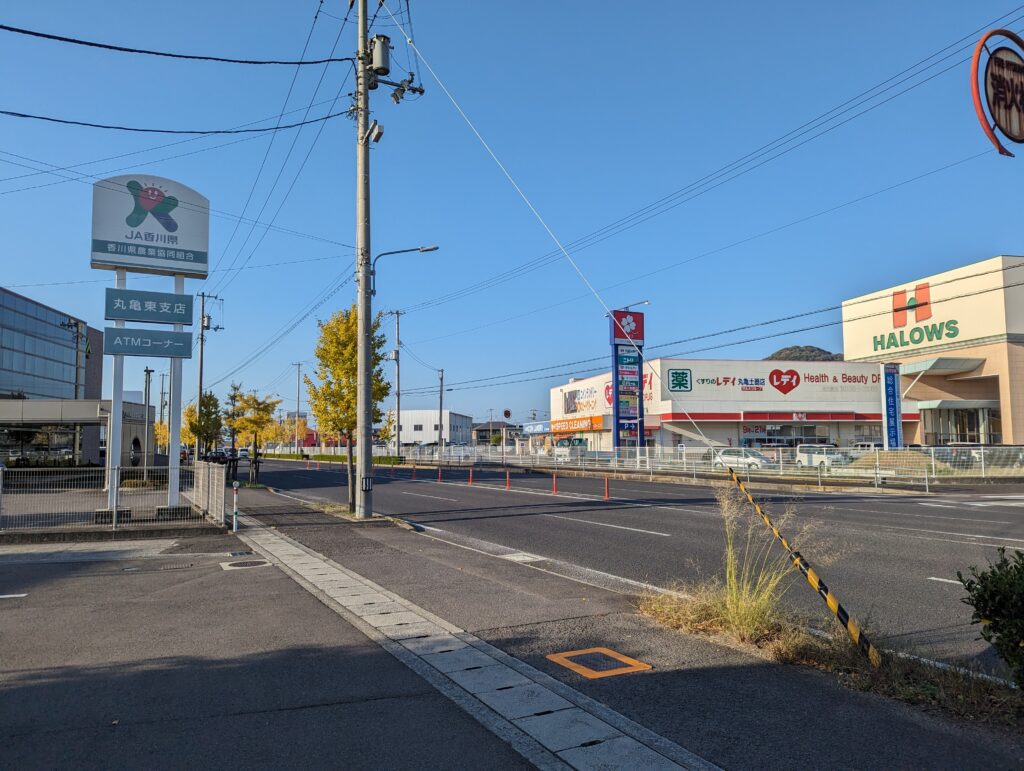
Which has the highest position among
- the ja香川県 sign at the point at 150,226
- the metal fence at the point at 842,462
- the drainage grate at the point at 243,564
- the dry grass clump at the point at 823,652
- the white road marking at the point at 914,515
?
the ja香川県 sign at the point at 150,226

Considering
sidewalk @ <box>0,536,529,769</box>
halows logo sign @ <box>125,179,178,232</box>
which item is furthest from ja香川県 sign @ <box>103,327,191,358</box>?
sidewalk @ <box>0,536,529,769</box>

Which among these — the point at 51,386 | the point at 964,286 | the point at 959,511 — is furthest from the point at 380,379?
the point at 51,386

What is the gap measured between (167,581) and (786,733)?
333 inches

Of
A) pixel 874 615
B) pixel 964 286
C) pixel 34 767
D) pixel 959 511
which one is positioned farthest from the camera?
pixel 964 286

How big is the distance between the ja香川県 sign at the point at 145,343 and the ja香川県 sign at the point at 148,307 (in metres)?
0.34

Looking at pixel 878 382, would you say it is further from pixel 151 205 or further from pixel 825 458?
pixel 151 205

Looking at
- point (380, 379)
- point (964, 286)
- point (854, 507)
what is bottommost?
point (854, 507)

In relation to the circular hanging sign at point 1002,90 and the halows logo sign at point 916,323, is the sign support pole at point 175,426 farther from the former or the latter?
the halows logo sign at point 916,323

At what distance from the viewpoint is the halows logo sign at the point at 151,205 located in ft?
61.0

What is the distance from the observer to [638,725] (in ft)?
15.5

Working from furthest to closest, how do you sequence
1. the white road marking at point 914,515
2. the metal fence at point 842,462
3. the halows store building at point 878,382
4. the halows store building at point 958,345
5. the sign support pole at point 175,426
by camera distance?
1. the halows store building at point 878,382
2. the halows store building at point 958,345
3. the metal fence at point 842,462
4. the sign support pole at point 175,426
5. the white road marking at point 914,515

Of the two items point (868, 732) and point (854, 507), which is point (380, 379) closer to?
point (854, 507)

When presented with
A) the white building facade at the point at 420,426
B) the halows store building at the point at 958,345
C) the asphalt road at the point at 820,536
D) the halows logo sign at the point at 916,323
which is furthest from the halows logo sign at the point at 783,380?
the white building facade at the point at 420,426

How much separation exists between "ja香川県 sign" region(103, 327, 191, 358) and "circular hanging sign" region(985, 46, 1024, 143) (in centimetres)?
1715
